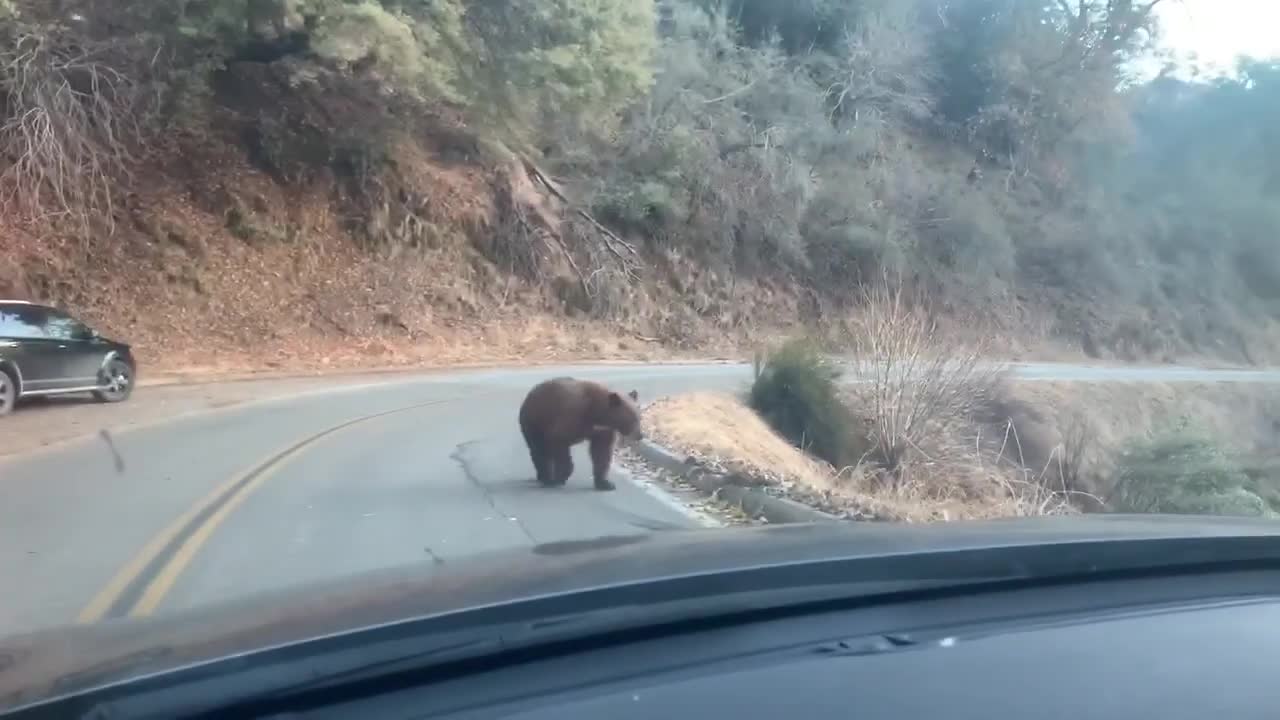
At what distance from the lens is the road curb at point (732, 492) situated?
1013 cm

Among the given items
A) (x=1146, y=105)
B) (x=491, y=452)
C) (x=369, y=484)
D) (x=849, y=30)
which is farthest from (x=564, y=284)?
(x=1146, y=105)

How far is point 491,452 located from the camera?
14.5 metres

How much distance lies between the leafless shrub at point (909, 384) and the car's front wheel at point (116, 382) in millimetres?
12196

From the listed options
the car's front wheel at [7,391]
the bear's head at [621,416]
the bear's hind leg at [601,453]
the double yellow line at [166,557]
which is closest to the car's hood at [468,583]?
the double yellow line at [166,557]

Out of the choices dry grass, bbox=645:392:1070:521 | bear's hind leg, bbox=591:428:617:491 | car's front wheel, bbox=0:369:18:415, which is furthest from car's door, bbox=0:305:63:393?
bear's hind leg, bbox=591:428:617:491

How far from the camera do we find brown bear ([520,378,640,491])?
11.3m

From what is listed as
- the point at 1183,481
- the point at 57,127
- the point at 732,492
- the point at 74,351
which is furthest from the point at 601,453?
the point at 57,127

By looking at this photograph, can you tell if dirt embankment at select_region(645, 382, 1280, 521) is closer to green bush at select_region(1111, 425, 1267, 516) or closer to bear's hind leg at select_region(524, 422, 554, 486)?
green bush at select_region(1111, 425, 1267, 516)

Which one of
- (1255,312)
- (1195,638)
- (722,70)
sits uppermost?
(722,70)

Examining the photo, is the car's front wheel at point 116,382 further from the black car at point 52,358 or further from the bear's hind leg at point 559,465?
the bear's hind leg at point 559,465

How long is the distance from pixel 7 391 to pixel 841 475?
474 inches

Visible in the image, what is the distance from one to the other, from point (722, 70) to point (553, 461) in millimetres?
37237

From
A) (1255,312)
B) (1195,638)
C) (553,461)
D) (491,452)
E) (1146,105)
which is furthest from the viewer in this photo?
(1146,105)

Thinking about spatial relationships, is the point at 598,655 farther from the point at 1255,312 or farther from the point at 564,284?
the point at 1255,312
